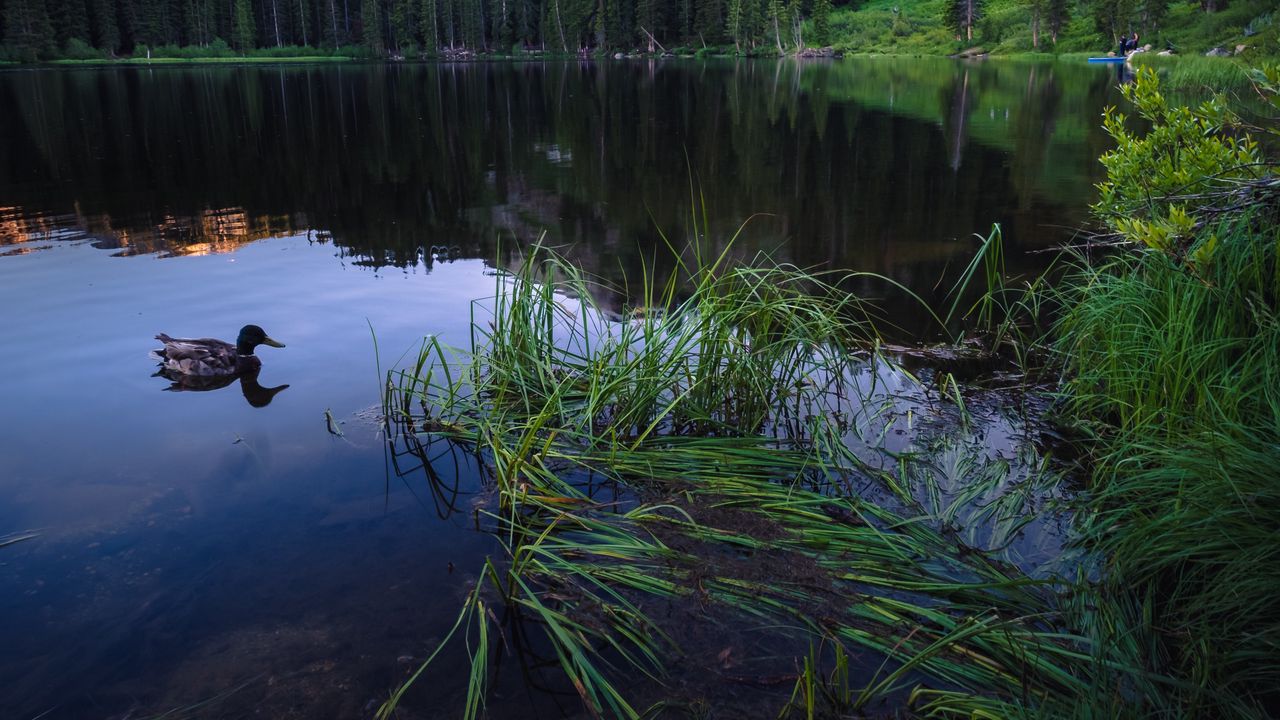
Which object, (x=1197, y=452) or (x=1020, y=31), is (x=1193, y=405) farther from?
(x=1020, y=31)

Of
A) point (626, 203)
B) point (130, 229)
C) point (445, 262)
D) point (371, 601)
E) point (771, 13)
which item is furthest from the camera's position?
point (771, 13)

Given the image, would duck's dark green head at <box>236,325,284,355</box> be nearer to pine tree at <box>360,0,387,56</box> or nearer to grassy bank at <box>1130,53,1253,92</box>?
grassy bank at <box>1130,53,1253,92</box>

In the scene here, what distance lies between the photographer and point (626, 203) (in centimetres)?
1280

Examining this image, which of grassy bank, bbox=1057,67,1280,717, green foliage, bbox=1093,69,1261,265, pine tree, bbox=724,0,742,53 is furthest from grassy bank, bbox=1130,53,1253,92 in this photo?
pine tree, bbox=724,0,742,53

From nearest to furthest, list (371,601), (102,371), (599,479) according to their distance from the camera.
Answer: (371,601), (599,479), (102,371)

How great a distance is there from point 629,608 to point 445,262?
22.7 feet

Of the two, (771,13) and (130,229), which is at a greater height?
(771,13)

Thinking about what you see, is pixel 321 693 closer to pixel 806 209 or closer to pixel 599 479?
pixel 599 479

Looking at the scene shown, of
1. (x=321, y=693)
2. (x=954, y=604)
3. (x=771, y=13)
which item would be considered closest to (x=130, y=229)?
(x=321, y=693)

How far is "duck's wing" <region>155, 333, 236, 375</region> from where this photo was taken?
6.23m

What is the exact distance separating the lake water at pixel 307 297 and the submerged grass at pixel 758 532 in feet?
1.18

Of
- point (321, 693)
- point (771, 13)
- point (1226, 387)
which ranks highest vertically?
point (771, 13)

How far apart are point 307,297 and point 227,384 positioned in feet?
7.07

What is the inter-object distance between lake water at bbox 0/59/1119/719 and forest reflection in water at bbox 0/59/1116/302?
0.35ft
